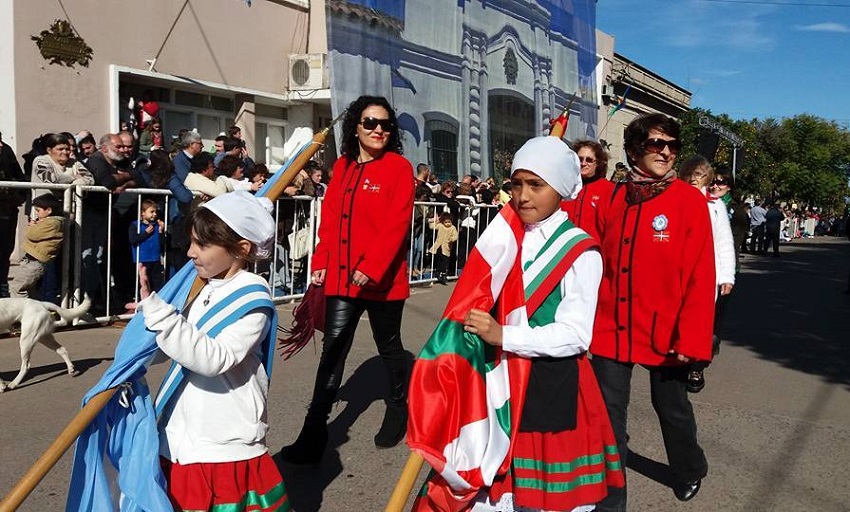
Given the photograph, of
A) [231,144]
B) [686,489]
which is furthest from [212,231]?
[231,144]

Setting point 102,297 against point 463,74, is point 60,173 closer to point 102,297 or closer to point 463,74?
point 102,297

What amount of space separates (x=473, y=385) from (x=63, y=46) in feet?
34.0

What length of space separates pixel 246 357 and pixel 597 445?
3.84 ft

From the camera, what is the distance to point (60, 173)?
7410 mm

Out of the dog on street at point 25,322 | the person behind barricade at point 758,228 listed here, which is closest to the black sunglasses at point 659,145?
the dog on street at point 25,322

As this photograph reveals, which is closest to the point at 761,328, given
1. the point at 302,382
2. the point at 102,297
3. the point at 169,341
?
the point at 302,382

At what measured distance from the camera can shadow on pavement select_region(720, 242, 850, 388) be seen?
25.5 feet

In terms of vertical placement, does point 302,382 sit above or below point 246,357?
below

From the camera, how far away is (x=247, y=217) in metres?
2.53

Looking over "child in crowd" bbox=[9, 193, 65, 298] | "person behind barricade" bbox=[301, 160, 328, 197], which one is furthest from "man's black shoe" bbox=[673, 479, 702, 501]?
"person behind barricade" bbox=[301, 160, 328, 197]

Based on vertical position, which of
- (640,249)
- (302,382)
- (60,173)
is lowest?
(302,382)

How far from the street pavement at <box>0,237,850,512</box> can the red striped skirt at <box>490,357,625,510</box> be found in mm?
1451

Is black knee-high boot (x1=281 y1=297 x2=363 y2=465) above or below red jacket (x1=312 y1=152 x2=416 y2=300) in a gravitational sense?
below

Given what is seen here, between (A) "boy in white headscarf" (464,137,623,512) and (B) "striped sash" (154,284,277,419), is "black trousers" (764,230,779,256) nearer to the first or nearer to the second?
(A) "boy in white headscarf" (464,137,623,512)
